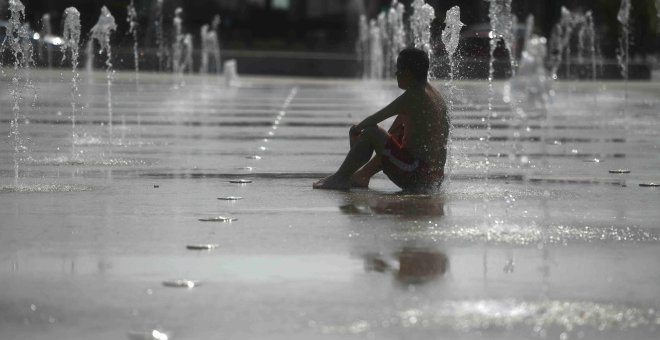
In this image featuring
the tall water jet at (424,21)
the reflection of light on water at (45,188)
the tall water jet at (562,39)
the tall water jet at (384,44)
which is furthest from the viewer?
the tall water jet at (562,39)

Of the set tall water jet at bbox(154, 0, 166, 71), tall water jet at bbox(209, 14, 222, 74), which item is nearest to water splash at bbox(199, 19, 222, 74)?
tall water jet at bbox(209, 14, 222, 74)

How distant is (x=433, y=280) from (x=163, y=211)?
3.08 meters

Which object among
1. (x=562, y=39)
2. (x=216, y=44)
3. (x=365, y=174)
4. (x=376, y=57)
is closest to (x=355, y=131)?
(x=365, y=174)

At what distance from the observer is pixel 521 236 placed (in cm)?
849

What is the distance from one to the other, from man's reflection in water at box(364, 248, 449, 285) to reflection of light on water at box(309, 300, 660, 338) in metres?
0.64

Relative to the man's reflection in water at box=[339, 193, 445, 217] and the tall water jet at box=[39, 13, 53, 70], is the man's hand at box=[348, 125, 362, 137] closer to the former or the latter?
the man's reflection in water at box=[339, 193, 445, 217]

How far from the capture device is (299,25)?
187ft

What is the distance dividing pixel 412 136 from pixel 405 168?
22 centimetres

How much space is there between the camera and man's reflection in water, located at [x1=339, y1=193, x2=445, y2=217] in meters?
9.54

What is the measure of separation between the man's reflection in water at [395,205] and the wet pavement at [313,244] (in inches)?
0.7

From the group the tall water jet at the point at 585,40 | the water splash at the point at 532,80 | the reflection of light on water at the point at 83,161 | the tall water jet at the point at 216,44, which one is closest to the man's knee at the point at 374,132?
the water splash at the point at 532,80

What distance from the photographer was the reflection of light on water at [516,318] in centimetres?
593

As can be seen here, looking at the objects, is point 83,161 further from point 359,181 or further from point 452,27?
point 452,27

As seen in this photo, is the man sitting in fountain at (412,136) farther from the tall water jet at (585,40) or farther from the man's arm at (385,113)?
the tall water jet at (585,40)
